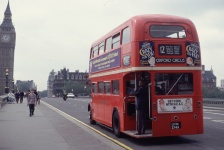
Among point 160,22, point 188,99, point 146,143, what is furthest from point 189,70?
point 146,143

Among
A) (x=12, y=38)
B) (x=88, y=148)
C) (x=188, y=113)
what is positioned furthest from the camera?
(x=12, y=38)

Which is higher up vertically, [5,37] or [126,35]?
[5,37]

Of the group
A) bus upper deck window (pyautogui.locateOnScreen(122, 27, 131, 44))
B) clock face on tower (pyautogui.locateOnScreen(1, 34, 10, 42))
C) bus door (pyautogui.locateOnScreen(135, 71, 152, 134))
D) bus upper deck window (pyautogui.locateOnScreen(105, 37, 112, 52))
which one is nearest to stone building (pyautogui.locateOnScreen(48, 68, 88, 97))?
clock face on tower (pyautogui.locateOnScreen(1, 34, 10, 42))

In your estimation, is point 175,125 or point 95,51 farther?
point 95,51

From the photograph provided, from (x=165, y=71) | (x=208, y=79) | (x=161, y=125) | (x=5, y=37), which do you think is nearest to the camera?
(x=161, y=125)

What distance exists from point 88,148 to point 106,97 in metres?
4.06

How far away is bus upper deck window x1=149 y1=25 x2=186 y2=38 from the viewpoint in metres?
10.5

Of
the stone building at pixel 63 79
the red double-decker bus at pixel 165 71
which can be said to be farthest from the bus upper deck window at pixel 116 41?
the stone building at pixel 63 79

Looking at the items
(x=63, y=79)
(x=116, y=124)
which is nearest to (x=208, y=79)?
(x=63, y=79)

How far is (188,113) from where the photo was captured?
10.4 metres

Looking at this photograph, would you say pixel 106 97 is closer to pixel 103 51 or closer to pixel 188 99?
pixel 103 51

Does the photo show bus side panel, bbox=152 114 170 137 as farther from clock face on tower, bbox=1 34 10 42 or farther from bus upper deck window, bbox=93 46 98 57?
clock face on tower, bbox=1 34 10 42

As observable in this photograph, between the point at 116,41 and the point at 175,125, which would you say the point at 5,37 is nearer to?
the point at 116,41

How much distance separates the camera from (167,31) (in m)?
10.6
